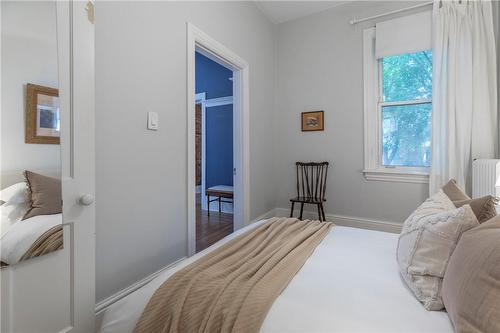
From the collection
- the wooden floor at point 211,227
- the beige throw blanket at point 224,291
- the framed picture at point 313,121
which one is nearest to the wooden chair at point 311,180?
the framed picture at point 313,121

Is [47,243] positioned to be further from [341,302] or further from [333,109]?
[333,109]

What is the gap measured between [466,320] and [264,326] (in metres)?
0.56

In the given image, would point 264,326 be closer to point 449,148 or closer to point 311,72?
point 449,148

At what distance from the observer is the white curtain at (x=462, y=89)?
2520 millimetres

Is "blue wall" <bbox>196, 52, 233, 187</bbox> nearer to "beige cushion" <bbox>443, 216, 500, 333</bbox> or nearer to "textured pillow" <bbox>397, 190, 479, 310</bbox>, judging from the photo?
"textured pillow" <bbox>397, 190, 479, 310</bbox>

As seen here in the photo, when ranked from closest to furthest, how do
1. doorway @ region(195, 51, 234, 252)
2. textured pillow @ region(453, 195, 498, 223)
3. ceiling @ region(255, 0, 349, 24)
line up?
textured pillow @ region(453, 195, 498, 223) < ceiling @ region(255, 0, 349, 24) < doorway @ region(195, 51, 234, 252)

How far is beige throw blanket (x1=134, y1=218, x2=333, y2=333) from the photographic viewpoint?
2.78 feet

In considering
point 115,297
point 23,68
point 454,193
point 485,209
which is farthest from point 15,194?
point 454,193

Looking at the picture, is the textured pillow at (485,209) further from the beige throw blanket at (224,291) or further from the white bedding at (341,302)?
the beige throw blanket at (224,291)

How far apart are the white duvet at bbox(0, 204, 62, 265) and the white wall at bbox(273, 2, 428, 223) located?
305cm

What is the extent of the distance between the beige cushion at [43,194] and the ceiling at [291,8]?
10.4 feet

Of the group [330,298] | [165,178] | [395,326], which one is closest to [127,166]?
[165,178]

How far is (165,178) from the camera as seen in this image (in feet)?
6.40

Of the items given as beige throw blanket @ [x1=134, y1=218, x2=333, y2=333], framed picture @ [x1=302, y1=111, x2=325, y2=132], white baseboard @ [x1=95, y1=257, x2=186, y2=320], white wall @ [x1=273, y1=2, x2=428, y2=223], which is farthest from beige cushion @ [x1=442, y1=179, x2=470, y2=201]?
framed picture @ [x1=302, y1=111, x2=325, y2=132]
